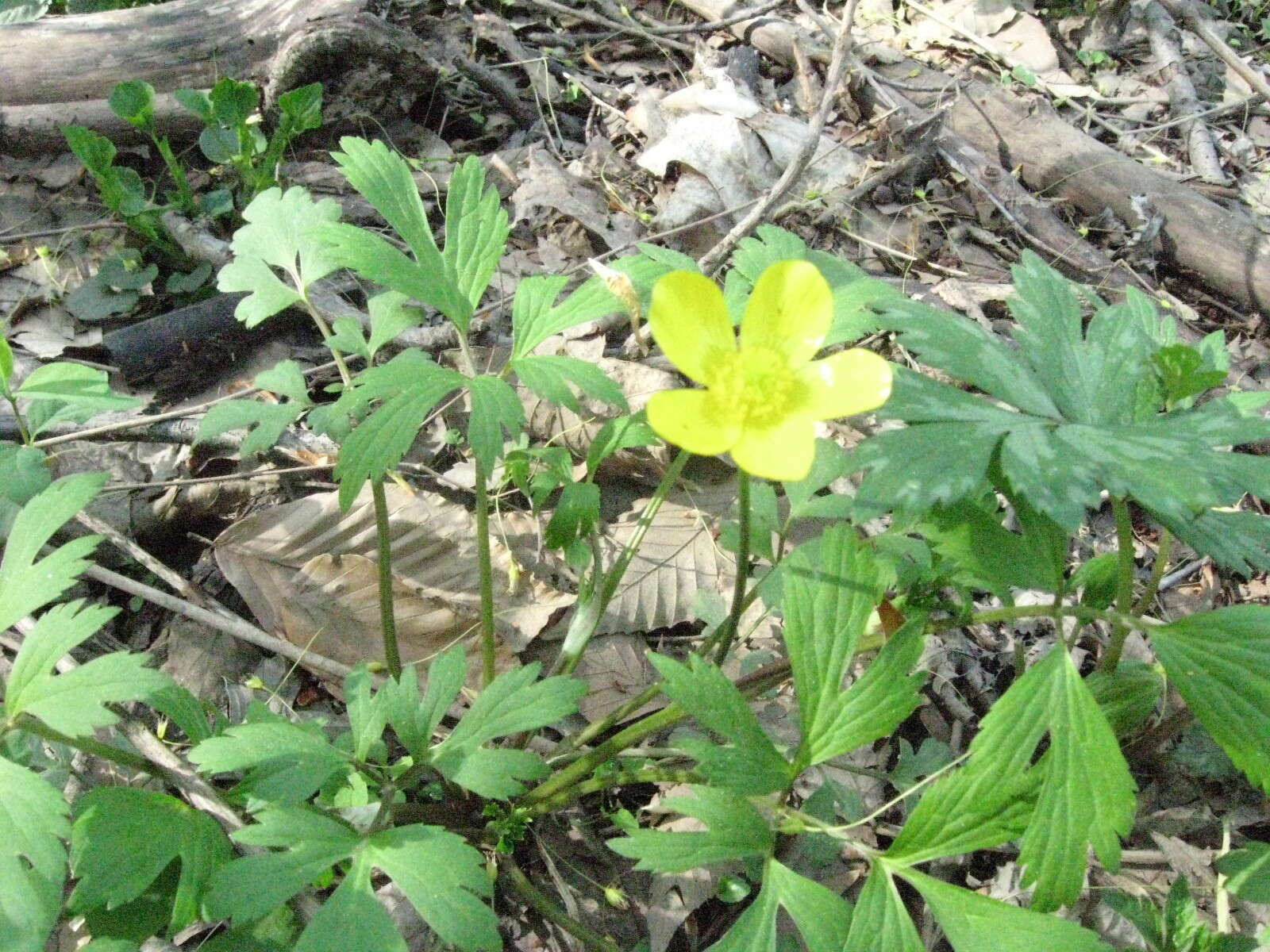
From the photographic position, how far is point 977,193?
147 inches

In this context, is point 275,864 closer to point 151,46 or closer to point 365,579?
point 365,579

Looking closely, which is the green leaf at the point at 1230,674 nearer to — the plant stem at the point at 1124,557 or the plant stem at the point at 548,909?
the plant stem at the point at 1124,557

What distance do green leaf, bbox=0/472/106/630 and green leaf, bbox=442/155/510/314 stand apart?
2.56ft

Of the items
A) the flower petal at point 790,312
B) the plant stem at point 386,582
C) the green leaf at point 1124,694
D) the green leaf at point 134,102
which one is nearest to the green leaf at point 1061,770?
the green leaf at point 1124,694

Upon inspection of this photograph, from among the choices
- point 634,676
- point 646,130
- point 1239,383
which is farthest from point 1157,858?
point 646,130

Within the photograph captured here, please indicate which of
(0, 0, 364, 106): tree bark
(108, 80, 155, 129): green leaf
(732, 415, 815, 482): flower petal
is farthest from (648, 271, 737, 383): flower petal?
(0, 0, 364, 106): tree bark

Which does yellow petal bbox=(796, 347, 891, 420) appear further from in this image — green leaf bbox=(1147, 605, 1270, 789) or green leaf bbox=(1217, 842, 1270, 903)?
green leaf bbox=(1217, 842, 1270, 903)

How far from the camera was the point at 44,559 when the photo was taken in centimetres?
159

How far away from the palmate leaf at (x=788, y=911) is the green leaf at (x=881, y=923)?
19 millimetres

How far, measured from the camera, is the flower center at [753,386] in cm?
147

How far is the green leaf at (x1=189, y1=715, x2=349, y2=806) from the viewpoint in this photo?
1.53 meters

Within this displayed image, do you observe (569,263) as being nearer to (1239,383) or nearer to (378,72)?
(378,72)

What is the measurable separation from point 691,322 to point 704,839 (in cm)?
82

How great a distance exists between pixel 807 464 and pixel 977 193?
287 centimetres
